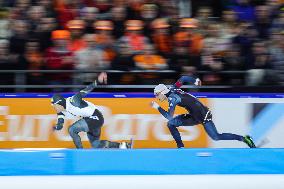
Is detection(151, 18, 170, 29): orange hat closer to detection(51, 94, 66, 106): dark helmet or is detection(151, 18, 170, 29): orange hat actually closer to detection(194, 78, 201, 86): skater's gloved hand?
detection(194, 78, 201, 86): skater's gloved hand

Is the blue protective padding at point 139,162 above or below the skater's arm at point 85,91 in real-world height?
below

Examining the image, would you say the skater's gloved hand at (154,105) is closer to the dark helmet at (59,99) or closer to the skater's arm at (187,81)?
the skater's arm at (187,81)

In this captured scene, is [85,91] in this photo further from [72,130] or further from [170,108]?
[170,108]

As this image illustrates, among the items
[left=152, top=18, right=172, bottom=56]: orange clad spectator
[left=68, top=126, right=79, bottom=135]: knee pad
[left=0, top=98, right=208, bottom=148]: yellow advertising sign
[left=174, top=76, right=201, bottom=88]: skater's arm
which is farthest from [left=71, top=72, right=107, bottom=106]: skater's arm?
[left=174, top=76, right=201, bottom=88]: skater's arm

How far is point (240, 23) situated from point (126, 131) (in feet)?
8.34

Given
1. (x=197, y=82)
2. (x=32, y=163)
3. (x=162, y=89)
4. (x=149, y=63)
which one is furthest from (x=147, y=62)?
(x=32, y=163)

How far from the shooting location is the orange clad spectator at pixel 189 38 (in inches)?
399

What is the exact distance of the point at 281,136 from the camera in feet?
33.3

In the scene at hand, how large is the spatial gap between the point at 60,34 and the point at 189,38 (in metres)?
1.97

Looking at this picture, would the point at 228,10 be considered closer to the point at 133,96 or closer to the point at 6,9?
the point at 133,96

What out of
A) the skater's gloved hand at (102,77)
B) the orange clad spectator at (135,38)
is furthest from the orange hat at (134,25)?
the skater's gloved hand at (102,77)

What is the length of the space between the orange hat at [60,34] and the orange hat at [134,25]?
92 cm

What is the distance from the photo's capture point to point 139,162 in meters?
7.78
